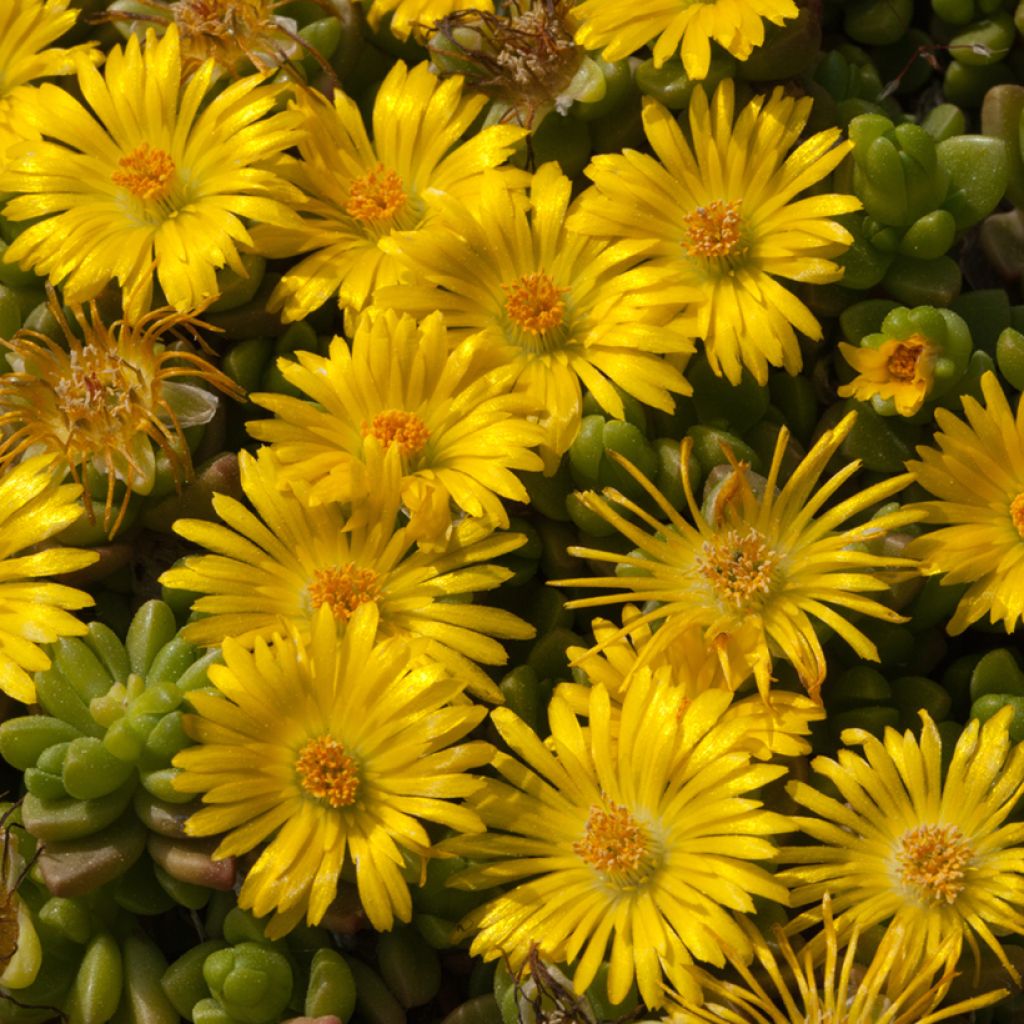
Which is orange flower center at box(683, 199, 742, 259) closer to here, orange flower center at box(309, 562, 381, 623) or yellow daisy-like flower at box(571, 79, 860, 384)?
yellow daisy-like flower at box(571, 79, 860, 384)

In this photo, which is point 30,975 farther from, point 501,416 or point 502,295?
point 502,295

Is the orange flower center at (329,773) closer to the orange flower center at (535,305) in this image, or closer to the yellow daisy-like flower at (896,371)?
the orange flower center at (535,305)

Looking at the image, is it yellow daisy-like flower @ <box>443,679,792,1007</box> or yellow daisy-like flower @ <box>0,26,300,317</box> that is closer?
yellow daisy-like flower @ <box>443,679,792,1007</box>

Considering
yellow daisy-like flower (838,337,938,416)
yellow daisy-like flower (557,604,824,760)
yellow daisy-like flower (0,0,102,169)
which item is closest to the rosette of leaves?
yellow daisy-like flower (557,604,824,760)

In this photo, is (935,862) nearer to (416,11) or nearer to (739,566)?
(739,566)

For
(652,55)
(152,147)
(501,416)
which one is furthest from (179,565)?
(652,55)

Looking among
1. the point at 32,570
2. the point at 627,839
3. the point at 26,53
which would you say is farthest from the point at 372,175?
the point at 627,839

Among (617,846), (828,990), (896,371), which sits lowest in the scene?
(828,990)
